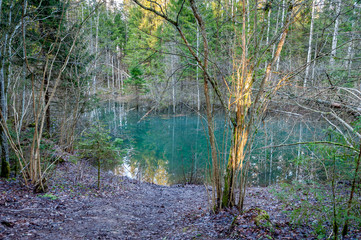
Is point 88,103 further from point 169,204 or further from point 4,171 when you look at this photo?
point 169,204

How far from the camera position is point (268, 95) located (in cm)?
365

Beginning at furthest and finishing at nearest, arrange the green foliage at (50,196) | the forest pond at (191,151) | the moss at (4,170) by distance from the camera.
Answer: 1. the forest pond at (191,151)
2. the moss at (4,170)
3. the green foliage at (50,196)

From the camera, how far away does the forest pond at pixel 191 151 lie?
9.72m

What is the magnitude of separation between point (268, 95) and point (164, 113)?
1043 inches

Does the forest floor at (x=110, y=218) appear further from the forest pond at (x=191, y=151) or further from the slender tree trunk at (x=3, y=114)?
the forest pond at (x=191, y=151)

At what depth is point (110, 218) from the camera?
15.8 ft

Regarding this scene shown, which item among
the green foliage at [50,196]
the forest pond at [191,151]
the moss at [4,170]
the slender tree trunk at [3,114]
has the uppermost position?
the slender tree trunk at [3,114]

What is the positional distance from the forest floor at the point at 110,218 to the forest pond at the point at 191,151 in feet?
7.33

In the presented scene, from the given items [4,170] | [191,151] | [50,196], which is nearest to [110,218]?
[50,196]

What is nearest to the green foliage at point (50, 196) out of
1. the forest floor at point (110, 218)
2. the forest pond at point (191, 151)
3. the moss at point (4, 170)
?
the forest floor at point (110, 218)

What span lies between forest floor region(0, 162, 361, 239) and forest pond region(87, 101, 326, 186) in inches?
88.0

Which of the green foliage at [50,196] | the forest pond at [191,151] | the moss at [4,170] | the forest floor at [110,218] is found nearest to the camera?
the forest floor at [110,218]

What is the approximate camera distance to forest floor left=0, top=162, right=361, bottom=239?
3.34 m

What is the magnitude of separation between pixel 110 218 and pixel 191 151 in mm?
10805
